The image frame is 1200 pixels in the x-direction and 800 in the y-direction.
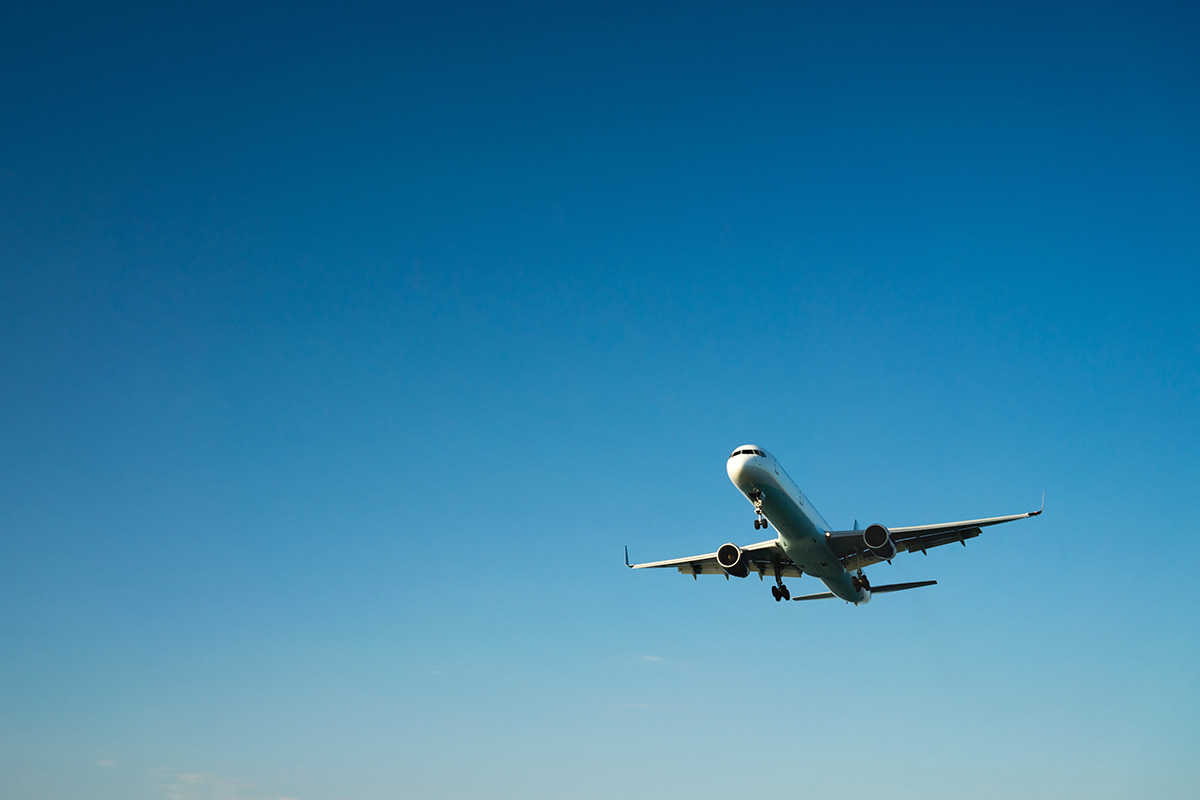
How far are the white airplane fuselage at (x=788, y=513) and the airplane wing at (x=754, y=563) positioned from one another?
4.16ft

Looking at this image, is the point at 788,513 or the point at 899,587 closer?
the point at 788,513

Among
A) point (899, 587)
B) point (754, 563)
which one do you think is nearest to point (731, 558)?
point (754, 563)

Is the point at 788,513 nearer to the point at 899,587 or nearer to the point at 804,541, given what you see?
the point at 804,541

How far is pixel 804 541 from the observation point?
2293 inches

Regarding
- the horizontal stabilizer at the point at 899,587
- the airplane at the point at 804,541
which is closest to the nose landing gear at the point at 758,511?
the airplane at the point at 804,541

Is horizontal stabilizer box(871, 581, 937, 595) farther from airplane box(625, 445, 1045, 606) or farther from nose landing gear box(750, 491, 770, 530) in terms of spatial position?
nose landing gear box(750, 491, 770, 530)

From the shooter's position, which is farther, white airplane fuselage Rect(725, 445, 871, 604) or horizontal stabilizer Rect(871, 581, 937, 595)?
horizontal stabilizer Rect(871, 581, 937, 595)

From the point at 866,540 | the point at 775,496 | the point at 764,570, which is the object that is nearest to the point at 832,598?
the point at 764,570

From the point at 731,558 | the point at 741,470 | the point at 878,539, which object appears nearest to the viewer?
the point at 741,470

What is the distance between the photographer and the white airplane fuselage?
53938 millimetres

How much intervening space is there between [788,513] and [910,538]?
9825 mm

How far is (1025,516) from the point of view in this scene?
179 ft

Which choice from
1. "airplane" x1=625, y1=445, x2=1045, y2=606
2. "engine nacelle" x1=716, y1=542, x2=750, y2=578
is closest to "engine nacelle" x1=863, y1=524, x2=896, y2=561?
"airplane" x1=625, y1=445, x2=1045, y2=606

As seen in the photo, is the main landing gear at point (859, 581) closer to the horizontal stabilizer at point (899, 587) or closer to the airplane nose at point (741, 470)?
the horizontal stabilizer at point (899, 587)
